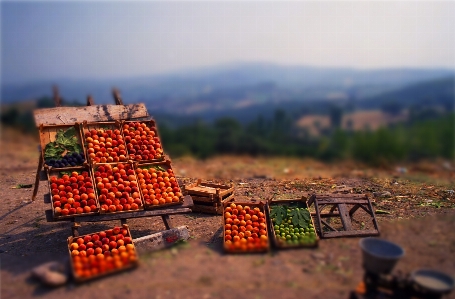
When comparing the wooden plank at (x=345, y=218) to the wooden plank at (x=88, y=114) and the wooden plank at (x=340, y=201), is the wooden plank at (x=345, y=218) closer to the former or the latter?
the wooden plank at (x=340, y=201)

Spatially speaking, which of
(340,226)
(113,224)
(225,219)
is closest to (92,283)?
(225,219)

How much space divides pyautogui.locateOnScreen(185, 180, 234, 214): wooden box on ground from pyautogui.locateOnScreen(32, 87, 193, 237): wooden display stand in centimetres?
112

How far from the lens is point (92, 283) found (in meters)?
5.03

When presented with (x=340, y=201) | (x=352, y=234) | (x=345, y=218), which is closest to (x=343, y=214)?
(x=345, y=218)

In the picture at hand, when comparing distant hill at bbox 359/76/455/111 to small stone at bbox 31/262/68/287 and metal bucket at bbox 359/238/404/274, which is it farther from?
small stone at bbox 31/262/68/287

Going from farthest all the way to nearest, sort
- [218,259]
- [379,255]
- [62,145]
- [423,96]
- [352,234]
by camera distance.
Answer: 1. [423,96]
2. [62,145]
3. [352,234]
4. [218,259]
5. [379,255]

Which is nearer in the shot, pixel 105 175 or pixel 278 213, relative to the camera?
pixel 105 175

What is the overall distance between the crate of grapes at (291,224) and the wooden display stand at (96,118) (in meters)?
→ 1.50

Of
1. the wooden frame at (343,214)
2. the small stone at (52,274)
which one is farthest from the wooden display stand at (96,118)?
the wooden frame at (343,214)

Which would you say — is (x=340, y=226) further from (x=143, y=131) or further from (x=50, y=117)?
(x=50, y=117)

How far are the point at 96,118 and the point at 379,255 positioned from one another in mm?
5466

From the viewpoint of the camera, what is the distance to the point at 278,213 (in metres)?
6.93

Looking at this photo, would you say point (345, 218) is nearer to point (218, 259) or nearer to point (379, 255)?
point (379, 255)

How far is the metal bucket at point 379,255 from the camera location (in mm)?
4422
